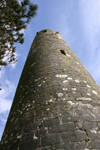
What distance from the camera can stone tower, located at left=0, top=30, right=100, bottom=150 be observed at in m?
2.68

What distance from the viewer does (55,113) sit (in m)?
3.18

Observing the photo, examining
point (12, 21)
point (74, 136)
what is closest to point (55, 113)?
point (74, 136)

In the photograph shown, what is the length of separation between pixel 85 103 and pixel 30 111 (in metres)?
1.40

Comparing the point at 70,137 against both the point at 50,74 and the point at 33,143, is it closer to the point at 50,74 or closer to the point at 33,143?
the point at 33,143

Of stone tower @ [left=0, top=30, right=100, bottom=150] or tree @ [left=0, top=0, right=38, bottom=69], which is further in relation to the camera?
tree @ [left=0, top=0, right=38, bottom=69]

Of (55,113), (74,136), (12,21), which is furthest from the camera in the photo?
(12,21)

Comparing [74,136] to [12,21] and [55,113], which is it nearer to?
[55,113]

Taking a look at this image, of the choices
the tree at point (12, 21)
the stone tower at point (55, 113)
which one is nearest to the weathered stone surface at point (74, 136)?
the stone tower at point (55, 113)

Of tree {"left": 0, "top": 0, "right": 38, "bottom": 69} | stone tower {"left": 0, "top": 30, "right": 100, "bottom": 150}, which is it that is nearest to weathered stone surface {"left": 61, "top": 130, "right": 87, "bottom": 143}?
stone tower {"left": 0, "top": 30, "right": 100, "bottom": 150}

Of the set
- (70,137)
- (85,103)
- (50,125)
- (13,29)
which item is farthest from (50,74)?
(13,29)

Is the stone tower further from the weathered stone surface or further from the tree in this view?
the tree

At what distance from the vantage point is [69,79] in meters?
4.19

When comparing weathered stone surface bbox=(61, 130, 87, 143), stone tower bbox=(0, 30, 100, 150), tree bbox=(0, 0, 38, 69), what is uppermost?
tree bbox=(0, 0, 38, 69)

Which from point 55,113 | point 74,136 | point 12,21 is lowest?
point 74,136
